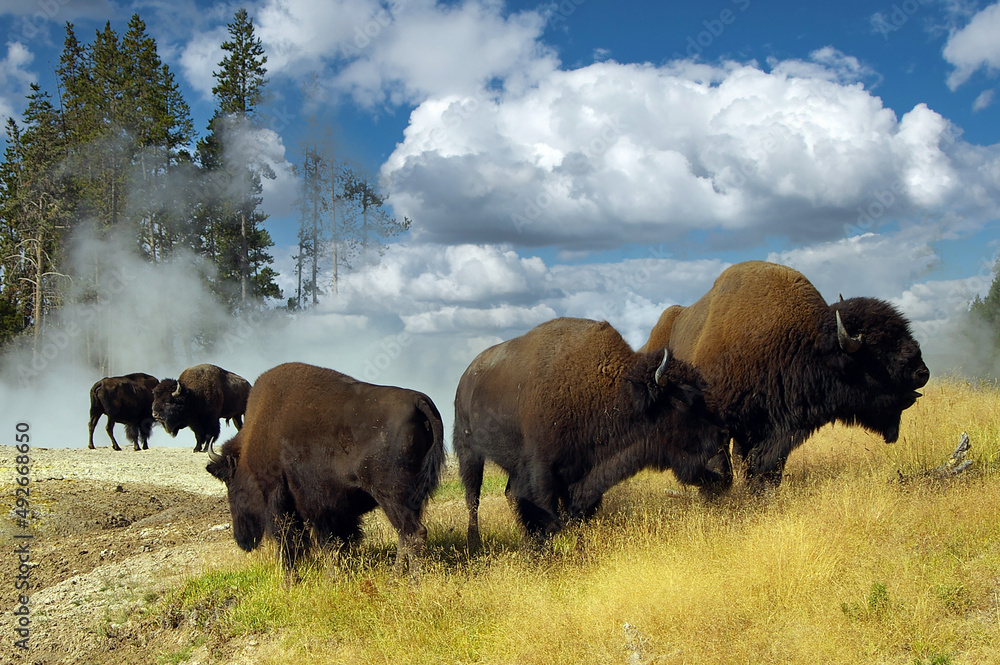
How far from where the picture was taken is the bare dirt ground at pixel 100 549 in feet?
19.1

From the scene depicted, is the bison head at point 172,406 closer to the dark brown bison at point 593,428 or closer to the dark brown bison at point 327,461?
the dark brown bison at point 327,461

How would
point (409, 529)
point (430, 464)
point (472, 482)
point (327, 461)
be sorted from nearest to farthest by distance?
point (409, 529) → point (430, 464) → point (327, 461) → point (472, 482)

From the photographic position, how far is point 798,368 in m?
7.41

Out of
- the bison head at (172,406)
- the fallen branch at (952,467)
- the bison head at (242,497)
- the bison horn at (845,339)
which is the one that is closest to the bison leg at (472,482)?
the bison head at (242,497)

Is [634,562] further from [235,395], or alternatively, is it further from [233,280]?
[233,280]

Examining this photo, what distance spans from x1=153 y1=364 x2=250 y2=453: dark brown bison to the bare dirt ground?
5.99m

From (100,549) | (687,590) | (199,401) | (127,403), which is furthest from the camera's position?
(127,403)

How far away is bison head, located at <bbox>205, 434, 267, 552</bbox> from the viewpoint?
22.0ft

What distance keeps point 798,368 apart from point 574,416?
250 cm

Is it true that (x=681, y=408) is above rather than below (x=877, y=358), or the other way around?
below

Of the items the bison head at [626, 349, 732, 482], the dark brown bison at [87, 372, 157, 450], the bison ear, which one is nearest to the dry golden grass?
the bison head at [626, 349, 732, 482]

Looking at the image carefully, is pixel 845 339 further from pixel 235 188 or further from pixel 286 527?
pixel 235 188

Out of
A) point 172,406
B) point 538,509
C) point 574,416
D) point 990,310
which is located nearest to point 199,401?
point 172,406

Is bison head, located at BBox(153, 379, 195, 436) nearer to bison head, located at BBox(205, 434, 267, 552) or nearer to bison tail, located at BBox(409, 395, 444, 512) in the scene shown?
bison head, located at BBox(205, 434, 267, 552)
